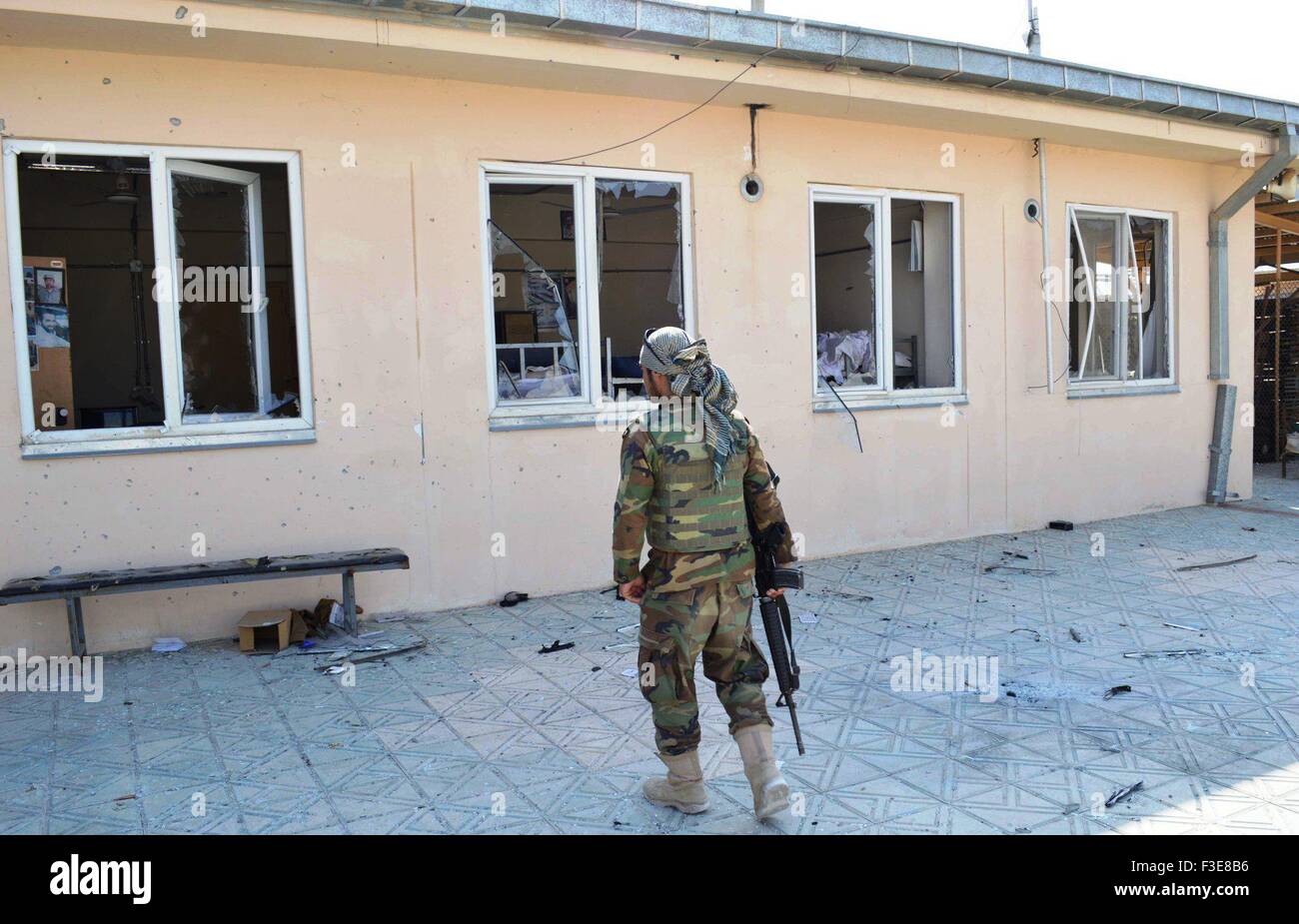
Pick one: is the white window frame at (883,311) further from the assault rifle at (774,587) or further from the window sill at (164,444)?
the assault rifle at (774,587)

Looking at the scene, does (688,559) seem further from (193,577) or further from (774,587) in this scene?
(193,577)

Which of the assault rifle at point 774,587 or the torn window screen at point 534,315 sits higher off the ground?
the torn window screen at point 534,315

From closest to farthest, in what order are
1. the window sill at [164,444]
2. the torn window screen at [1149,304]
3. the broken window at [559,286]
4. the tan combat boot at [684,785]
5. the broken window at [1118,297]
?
1. the tan combat boot at [684,785]
2. the window sill at [164,444]
3. the broken window at [559,286]
4. the broken window at [1118,297]
5. the torn window screen at [1149,304]

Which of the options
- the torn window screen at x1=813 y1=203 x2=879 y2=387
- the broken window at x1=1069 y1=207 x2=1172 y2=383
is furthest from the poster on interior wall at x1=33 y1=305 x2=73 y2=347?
the broken window at x1=1069 y1=207 x2=1172 y2=383

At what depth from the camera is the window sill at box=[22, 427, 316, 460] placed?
5.76 metres

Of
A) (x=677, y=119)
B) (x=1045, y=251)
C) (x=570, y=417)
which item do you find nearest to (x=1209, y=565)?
(x=1045, y=251)

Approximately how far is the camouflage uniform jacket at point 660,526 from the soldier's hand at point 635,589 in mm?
18

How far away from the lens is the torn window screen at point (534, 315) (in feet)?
23.8

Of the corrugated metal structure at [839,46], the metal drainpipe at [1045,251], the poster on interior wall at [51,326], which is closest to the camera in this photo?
the corrugated metal structure at [839,46]

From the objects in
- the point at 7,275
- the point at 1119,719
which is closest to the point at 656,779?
the point at 1119,719

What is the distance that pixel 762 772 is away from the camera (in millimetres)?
3621

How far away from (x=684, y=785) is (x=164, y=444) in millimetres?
3876

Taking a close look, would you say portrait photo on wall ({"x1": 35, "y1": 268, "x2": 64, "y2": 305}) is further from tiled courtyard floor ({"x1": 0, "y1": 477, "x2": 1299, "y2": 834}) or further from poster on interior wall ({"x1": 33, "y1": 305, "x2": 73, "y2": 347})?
tiled courtyard floor ({"x1": 0, "y1": 477, "x2": 1299, "y2": 834})

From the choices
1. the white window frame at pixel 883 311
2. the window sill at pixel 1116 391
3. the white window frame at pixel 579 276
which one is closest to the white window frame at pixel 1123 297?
the window sill at pixel 1116 391
